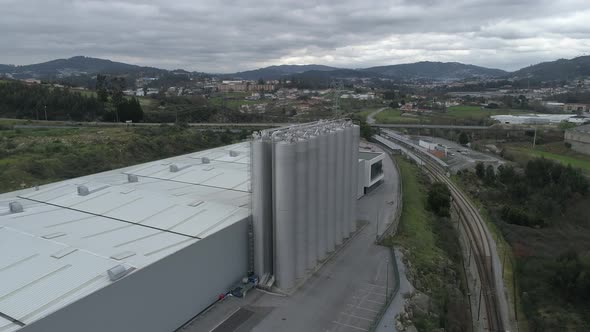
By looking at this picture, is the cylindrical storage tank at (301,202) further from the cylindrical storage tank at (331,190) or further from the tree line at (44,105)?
the tree line at (44,105)

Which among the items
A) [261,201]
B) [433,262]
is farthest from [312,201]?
[433,262]

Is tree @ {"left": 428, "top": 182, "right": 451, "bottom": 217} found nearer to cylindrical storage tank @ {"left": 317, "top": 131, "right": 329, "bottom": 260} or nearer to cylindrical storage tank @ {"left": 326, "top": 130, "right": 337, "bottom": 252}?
cylindrical storage tank @ {"left": 326, "top": 130, "right": 337, "bottom": 252}

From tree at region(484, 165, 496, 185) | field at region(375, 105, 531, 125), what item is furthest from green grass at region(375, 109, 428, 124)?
tree at region(484, 165, 496, 185)

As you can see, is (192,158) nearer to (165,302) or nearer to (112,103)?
(165,302)

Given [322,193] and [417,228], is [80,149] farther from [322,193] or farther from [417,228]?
[417,228]

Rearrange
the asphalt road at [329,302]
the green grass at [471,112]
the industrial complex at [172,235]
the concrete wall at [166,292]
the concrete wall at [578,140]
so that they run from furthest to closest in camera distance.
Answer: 1. the green grass at [471,112]
2. the concrete wall at [578,140]
3. the asphalt road at [329,302]
4. the industrial complex at [172,235]
5. the concrete wall at [166,292]

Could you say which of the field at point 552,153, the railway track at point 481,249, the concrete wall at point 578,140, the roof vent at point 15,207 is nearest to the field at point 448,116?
the field at point 552,153

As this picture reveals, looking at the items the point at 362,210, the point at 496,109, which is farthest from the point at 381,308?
the point at 496,109
